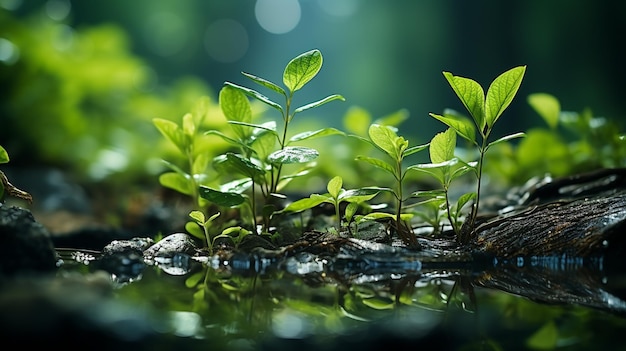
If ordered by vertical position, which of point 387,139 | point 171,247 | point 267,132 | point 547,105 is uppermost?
point 547,105

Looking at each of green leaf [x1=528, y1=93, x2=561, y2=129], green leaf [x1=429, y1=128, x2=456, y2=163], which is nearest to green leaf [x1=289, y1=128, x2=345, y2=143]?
green leaf [x1=429, y1=128, x2=456, y2=163]

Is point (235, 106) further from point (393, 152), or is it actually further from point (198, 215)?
point (393, 152)

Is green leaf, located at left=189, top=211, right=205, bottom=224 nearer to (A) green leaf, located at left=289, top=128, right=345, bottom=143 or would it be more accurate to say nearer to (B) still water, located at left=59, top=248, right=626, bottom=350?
(B) still water, located at left=59, top=248, right=626, bottom=350

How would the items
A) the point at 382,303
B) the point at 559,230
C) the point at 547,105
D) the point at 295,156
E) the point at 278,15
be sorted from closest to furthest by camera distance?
1. the point at 382,303
2. the point at 295,156
3. the point at 559,230
4. the point at 547,105
5. the point at 278,15

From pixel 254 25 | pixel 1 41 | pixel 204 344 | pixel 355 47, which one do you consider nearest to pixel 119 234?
pixel 204 344

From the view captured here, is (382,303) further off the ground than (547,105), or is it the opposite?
(547,105)

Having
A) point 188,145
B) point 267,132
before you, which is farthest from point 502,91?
point 188,145

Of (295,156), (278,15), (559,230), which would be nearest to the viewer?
(295,156)

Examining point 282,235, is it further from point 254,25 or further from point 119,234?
point 254,25
